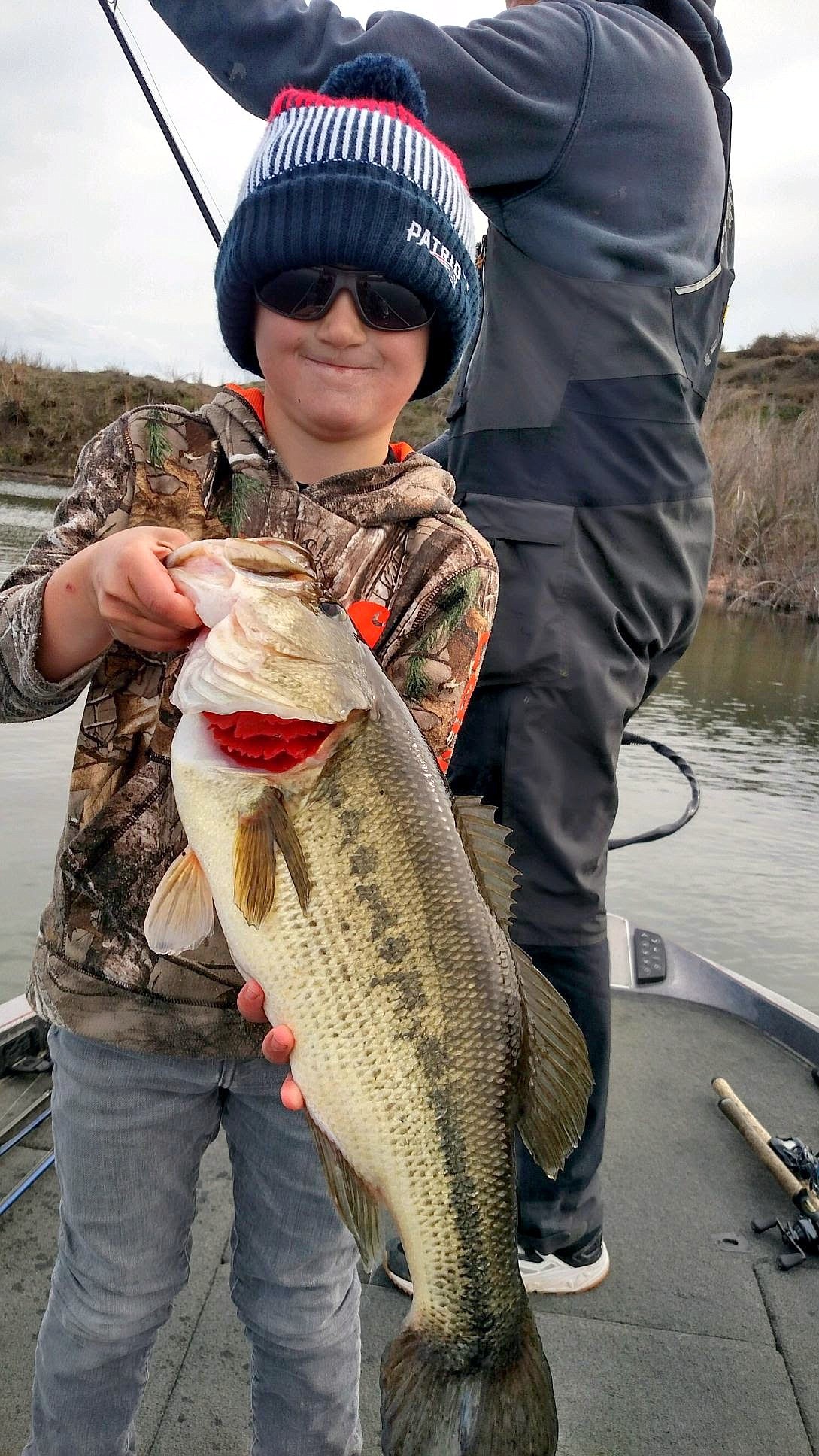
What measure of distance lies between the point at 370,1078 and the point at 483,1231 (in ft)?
1.06

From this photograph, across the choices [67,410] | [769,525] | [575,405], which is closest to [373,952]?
[575,405]

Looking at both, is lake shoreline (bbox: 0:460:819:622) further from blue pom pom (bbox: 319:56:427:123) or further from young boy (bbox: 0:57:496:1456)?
young boy (bbox: 0:57:496:1456)

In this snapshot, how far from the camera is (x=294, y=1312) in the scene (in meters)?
1.76

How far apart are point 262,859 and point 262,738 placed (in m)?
0.19

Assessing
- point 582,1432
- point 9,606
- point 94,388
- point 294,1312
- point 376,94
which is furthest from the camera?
point 94,388

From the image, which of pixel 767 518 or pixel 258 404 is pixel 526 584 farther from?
pixel 767 518

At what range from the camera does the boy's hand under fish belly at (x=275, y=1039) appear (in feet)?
4.94

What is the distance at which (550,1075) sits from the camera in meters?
1.67

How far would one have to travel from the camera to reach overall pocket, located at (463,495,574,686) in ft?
8.05

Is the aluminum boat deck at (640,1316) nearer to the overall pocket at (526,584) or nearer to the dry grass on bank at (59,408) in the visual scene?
the overall pocket at (526,584)

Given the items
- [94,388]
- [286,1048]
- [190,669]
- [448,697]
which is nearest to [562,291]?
[448,697]

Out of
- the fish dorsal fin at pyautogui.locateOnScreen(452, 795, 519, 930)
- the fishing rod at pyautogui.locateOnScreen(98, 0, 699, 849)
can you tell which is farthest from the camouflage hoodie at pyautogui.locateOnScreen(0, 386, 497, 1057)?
the fishing rod at pyautogui.locateOnScreen(98, 0, 699, 849)

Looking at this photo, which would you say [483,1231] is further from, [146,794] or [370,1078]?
[146,794]

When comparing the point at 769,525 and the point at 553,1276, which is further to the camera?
the point at 769,525
